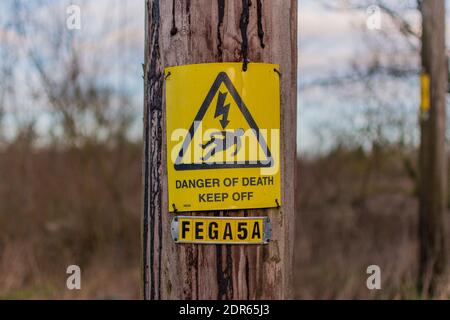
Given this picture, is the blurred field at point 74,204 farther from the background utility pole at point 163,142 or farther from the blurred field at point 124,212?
the background utility pole at point 163,142

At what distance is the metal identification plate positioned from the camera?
6.26ft

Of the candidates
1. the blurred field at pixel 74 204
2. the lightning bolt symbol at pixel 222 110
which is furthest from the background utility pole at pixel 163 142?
the blurred field at pixel 74 204

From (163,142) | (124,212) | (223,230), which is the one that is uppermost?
(163,142)

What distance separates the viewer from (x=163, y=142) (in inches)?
78.3

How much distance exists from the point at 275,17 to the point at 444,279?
5.12m

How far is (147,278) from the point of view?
2.09m

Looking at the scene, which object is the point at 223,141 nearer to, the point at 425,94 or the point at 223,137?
the point at 223,137

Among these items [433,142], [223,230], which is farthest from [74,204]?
[223,230]

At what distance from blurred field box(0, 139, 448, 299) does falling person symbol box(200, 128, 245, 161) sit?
7133 mm

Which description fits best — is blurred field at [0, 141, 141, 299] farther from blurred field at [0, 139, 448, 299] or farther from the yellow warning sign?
the yellow warning sign

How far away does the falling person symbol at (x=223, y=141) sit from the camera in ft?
6.17

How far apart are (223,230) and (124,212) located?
9360mm

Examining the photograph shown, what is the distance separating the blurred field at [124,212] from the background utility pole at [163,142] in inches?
273
